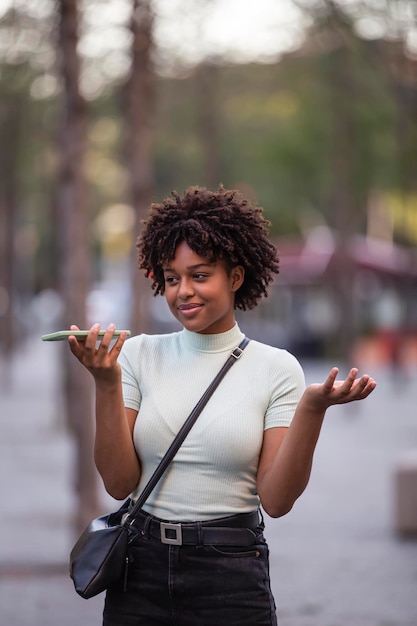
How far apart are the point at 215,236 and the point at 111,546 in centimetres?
82

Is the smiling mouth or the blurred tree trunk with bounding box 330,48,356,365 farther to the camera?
the blurred tree trunk with bounding box 330,48,356,365

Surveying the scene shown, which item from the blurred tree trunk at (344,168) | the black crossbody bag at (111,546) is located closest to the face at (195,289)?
the black crossbody bag at (111,546)

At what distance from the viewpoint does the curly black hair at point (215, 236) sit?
310 centimetres

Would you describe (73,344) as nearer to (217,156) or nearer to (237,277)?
(237,277)

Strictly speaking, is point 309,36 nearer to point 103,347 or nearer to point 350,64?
A: point 350,64

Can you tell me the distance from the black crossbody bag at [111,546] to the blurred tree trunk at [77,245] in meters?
5.28

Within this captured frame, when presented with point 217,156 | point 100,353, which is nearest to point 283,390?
point 100,353

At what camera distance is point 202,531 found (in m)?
3.02

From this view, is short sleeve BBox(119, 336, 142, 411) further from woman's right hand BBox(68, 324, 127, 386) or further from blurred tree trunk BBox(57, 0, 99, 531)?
blurred tree trunk BBox(57, 0, 99, 531)

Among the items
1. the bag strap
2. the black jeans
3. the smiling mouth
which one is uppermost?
the smiling mouth

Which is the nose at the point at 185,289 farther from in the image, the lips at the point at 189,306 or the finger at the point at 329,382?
the finger at the point at 329,382

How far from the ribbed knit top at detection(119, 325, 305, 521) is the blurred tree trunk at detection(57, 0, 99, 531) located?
528 centimetres

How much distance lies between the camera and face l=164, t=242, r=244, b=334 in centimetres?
308

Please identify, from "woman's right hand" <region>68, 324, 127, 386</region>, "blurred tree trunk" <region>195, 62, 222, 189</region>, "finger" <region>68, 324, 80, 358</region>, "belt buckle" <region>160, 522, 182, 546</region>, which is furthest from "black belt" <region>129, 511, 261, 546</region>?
"blurred tree trunk" <region>195, 62, 222, 189</region>
